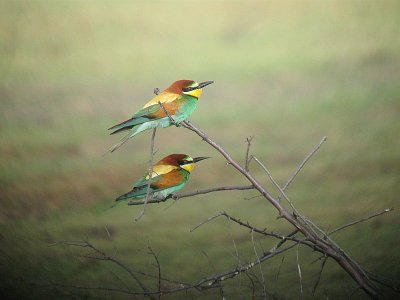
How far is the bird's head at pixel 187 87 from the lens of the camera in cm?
115

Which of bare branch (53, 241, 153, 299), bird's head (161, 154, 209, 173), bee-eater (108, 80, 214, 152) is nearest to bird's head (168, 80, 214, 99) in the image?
bee-eater (108, 80, 214, 152)

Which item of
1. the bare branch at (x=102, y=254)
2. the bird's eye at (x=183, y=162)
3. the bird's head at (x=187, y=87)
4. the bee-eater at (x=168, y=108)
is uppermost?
the bird's head at (x=187, y=87)

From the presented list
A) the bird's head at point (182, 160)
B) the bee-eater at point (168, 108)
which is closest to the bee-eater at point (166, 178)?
the bird's head at point (182, 160)

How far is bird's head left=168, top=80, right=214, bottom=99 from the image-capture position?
45.3 inches

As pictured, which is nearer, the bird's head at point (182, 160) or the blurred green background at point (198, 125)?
the blurred green background at point (198, 125)

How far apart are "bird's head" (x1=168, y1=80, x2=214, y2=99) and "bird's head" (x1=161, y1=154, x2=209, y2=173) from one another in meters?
0.16

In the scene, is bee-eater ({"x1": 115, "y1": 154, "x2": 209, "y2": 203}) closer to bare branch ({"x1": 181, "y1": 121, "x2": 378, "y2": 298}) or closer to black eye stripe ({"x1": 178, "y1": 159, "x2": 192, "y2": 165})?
black eye stripe ({"x1": 178, "y1": 159, "x2": 192, "y2": 165})

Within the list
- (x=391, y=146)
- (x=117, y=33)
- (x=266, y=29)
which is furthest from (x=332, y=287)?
(x=117, y=33)

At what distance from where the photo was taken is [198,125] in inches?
46.7

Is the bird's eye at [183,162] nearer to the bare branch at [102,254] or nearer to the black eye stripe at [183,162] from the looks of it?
the black eye stripe at [183,162]

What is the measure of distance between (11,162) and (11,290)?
44cm

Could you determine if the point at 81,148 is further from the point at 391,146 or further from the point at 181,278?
the point at 391,146

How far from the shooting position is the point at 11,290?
1440mm

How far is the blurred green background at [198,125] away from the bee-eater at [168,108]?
2 centimetres
